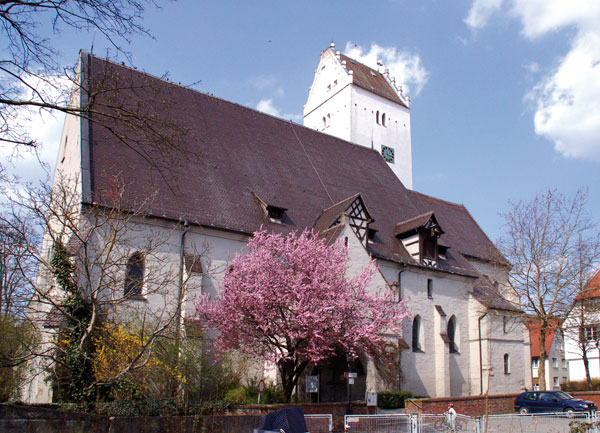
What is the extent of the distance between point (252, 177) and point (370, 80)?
22437 millimetres

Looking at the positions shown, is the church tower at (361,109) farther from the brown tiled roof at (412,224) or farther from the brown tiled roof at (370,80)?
the brown tiled roof at (412,224)

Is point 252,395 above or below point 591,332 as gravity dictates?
below

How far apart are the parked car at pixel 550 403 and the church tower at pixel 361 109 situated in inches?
829

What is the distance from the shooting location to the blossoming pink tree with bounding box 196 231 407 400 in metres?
17.0

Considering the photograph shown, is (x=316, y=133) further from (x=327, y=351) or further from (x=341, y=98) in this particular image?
(x=327, y=351)

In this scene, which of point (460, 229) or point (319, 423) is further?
point (460, 229)

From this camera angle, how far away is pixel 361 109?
40.8m

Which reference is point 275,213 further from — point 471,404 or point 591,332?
point 591,332

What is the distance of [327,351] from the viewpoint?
18281 mm

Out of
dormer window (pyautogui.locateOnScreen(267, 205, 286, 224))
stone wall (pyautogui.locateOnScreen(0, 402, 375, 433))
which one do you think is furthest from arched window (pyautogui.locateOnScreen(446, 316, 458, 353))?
stone wall (pyautogui.locateOnScreen(0, 402, 375, 433))

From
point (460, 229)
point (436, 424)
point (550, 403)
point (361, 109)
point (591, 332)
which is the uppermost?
point (361, 109)

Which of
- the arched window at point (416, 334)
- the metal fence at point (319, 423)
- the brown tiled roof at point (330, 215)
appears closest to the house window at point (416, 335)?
the arched window at point (416, 334)

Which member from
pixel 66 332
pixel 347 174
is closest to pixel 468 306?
pixel 347 174

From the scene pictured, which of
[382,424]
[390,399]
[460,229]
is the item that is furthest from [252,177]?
[460,229]
